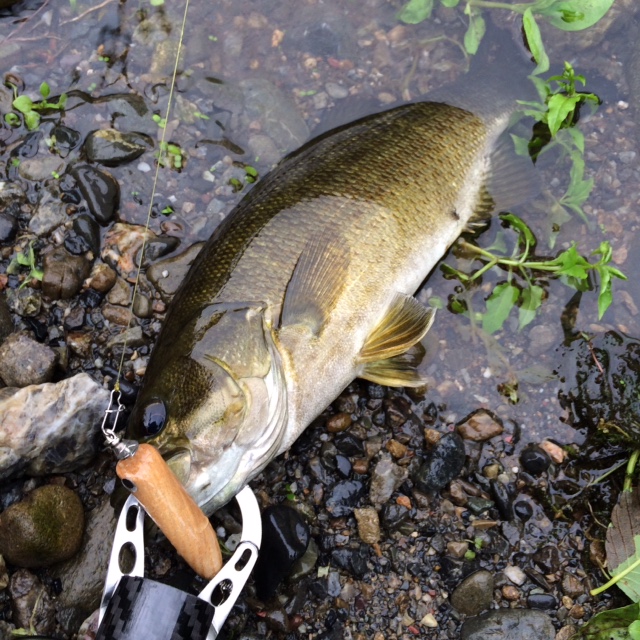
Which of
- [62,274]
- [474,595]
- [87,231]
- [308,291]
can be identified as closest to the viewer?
[308,291]

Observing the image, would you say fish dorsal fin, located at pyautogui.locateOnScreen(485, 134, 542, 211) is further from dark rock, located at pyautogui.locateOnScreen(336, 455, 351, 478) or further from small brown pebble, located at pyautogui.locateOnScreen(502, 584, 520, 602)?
small brown pebble, located at pyautogui.locateOnScreen(502, 584, 520, 602)

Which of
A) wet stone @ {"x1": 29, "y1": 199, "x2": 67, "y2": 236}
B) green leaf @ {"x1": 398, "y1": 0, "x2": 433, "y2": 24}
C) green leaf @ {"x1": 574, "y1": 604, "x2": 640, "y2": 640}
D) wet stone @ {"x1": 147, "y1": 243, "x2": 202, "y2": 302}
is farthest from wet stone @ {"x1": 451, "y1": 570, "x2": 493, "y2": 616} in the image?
green leaf @ {"x1": 398, "y1": 0, "x2": 433, "y2": 24}

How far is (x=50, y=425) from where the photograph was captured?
330 centimetres

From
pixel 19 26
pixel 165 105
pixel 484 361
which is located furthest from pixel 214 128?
pixel 484 361

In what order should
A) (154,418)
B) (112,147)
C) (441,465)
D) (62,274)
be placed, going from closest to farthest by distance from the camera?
Result: (154,418) → (441,465) → (62,274) → (112,147)

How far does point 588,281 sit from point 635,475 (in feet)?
3.86

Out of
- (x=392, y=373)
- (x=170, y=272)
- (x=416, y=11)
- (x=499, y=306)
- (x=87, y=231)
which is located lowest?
(x=499, y=306)

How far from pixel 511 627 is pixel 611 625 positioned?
1.63ft

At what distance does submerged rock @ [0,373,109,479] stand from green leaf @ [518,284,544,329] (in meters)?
2.46

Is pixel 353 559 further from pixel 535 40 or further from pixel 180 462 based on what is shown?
pixel 535 40

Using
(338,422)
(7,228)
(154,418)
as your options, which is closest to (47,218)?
(7,228)

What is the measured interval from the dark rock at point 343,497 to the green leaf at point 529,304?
139cm

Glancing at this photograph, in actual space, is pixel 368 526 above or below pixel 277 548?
below

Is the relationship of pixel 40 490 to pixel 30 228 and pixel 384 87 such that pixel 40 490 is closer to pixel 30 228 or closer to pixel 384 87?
pixel 30 228
